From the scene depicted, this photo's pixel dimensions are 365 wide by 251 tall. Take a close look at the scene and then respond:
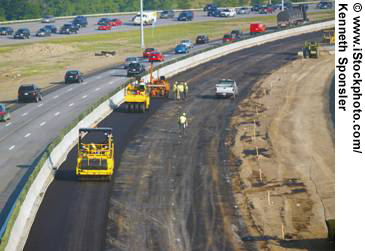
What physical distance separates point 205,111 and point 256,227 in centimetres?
3270

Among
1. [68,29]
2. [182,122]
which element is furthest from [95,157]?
[68,29]

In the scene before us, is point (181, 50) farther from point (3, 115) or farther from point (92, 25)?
point (92, 25)

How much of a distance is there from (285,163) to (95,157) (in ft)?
43.3

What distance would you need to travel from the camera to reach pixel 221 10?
177 m

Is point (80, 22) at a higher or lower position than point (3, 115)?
higher

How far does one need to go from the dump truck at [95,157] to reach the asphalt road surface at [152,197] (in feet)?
1.93

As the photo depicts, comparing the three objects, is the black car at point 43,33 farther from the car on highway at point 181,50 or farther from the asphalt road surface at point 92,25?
the car on highway at point 181,50

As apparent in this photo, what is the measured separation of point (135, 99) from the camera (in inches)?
2746

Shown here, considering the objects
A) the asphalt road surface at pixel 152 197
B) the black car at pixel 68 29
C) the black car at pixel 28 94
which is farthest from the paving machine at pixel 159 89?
the black car at pixel 68 29

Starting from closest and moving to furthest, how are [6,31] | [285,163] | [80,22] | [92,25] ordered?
1. [285,163]
2. [6,31]
3. [80,22]
4. [92,25]

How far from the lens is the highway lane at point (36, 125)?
161 ft

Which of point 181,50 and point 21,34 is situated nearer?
point 181,50

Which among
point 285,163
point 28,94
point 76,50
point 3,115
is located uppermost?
point 76,50
